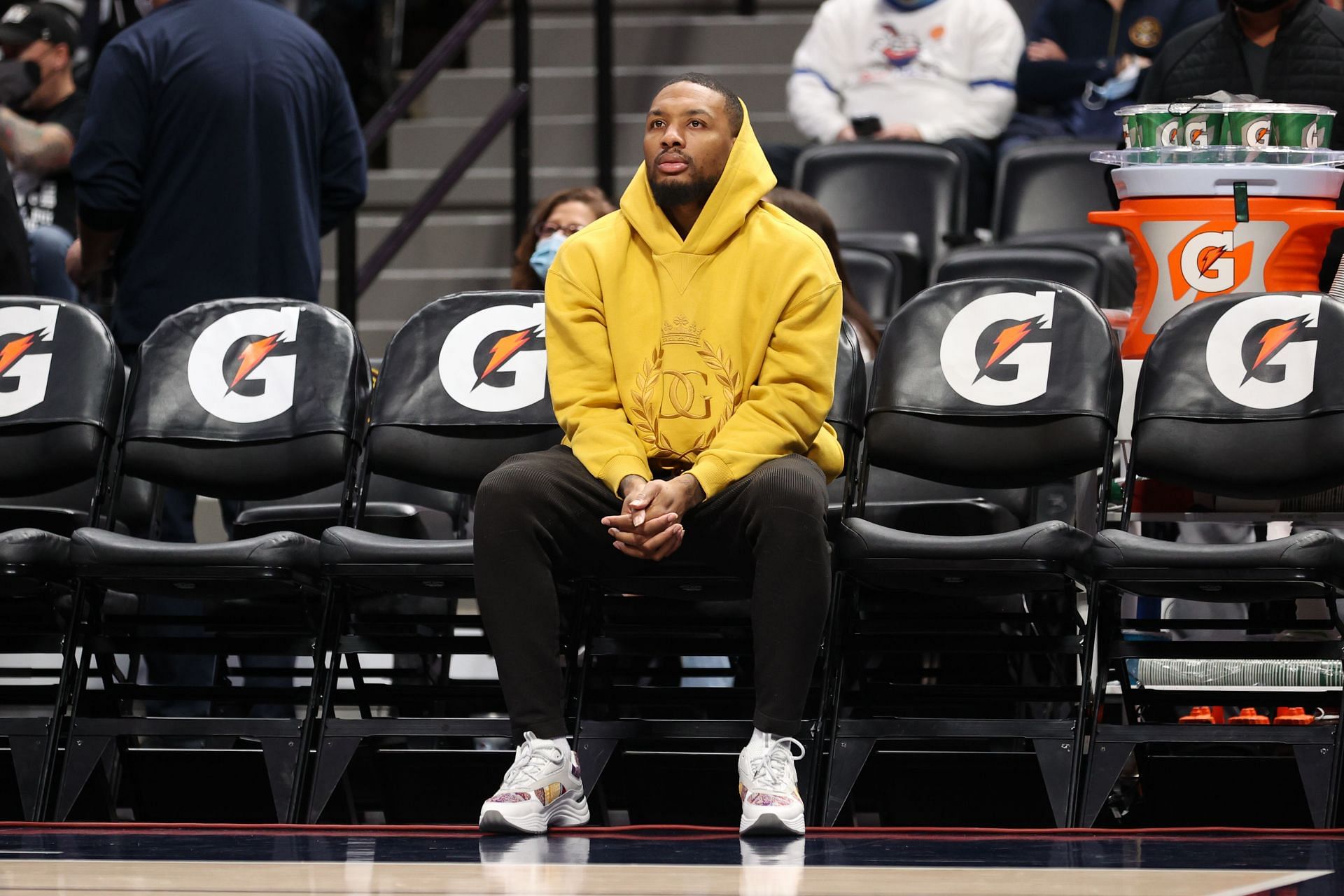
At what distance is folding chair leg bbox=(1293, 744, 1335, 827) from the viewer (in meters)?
3.42

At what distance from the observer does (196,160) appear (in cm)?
461

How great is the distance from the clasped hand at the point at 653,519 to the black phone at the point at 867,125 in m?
3.65

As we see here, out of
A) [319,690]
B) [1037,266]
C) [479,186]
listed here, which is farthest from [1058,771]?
[479,186]

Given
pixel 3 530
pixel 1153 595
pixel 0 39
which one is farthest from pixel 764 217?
pixel 0 39

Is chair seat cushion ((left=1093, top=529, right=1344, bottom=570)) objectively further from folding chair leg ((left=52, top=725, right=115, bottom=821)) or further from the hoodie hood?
folding chair leg ((left=52, top=725, right=115, bottom=821))

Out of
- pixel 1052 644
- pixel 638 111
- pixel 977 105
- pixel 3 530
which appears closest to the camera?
pixel 1052 644

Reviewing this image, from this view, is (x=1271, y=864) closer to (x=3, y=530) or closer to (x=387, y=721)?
(x=387, y=721)

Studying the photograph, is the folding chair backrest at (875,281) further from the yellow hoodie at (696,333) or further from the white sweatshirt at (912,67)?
the yellow hoodie at (696,333)

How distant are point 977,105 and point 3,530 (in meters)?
3.74

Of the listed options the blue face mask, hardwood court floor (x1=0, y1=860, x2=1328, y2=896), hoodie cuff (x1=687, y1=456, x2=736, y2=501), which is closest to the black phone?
the blue face mask

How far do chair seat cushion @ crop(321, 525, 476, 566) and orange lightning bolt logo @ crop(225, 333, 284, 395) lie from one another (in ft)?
2.08

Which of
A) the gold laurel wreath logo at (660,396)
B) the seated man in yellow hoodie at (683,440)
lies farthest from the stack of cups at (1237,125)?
the gold laurel wreath logo at (660,396)

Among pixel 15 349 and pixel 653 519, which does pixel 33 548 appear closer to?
pixel 15 349

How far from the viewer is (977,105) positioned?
6.85 metres
